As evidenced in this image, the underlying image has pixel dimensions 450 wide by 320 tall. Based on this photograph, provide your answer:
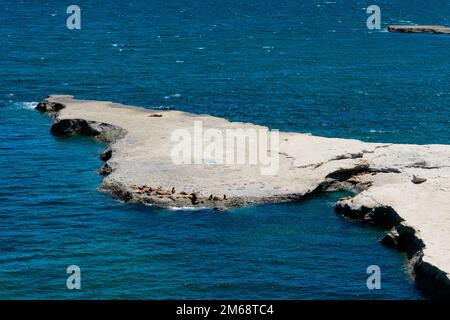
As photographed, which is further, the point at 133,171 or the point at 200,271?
the point at 133,171

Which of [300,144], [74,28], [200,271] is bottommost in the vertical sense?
[200,271]

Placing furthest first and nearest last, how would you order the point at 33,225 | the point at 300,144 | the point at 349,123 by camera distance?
the point at 349,123 < the point at 300,144 < the point at 33,225

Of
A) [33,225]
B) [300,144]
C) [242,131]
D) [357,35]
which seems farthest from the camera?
[357,35]

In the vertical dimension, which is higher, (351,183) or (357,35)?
(357,35)

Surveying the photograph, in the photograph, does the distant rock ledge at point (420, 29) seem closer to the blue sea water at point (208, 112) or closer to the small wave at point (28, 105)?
the blue sea water at point (208, 112)

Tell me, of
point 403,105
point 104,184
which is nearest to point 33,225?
point 104,184

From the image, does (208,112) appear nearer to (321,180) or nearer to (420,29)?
(321,180)

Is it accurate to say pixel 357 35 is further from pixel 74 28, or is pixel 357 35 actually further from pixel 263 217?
pixel 263 217
